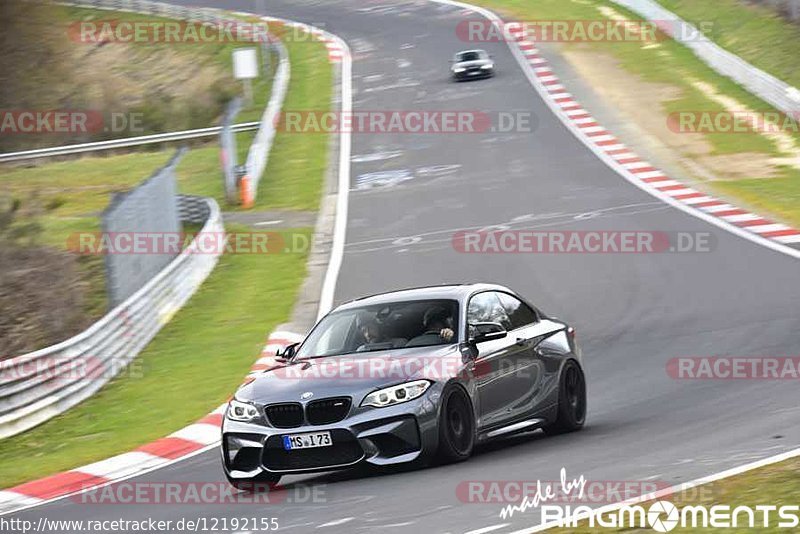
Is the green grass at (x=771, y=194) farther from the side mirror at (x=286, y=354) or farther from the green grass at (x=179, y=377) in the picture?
the side mirror at (x=286, y=354)

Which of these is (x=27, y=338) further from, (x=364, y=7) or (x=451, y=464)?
(x=364, y=7)

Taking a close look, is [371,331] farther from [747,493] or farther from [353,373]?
[747,493]

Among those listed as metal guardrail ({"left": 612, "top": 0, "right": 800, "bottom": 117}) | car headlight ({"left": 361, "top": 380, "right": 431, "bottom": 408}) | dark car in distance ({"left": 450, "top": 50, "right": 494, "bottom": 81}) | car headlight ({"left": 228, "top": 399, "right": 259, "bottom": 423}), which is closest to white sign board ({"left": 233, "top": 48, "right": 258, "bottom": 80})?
dark car in distance ({"left": 450, "top": 50, "right": 494, "bottom": 81})

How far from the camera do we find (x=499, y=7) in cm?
5378

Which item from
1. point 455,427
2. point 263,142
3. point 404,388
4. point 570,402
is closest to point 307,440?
point 404,388

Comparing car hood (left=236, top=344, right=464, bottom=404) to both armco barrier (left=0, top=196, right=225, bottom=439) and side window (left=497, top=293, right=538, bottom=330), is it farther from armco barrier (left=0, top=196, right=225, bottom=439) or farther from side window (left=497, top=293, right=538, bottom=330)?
armco barrier (left=0, top=196, right=225, bottom=439)

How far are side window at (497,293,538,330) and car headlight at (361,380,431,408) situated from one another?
1977 millimetres

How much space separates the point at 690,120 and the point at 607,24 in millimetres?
13663

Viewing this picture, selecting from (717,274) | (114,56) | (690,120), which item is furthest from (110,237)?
A: (114,56)

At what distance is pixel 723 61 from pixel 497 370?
96.6 feet

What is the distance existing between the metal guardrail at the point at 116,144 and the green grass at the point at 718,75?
1104 cm

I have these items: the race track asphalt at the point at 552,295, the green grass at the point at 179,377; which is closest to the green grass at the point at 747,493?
the race track asphalt at the point at 552,295

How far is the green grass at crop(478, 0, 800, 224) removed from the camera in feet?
90.5

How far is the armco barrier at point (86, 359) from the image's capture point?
1528cm
